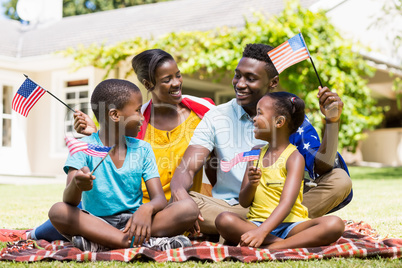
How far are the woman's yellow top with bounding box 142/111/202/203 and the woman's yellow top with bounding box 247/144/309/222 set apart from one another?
73cm

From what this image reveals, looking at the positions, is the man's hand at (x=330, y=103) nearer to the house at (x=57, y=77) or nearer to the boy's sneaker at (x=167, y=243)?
the boy's sneaker at (x=167, y=243)

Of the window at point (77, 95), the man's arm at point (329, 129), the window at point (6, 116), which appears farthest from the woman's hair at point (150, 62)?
the window at point (6, 116)

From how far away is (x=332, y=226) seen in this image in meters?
2.74

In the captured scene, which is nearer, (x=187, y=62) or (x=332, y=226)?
(x=332, y=226)

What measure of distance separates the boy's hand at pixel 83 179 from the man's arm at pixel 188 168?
2.41 feet

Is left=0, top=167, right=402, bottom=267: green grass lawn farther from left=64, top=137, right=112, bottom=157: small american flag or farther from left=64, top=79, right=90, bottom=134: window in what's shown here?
left=64, top=79, right=90, bottom=134: window

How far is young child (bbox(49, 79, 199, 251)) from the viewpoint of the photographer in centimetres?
273

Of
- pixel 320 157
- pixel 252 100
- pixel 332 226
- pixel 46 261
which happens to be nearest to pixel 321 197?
pixel 320 157

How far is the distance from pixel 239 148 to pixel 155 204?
81 cm

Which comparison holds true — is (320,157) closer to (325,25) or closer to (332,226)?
(332,226)

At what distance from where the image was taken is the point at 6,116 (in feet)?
40.6

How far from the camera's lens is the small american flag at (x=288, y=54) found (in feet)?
10.6

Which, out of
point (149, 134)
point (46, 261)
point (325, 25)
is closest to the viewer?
point (46, 261)

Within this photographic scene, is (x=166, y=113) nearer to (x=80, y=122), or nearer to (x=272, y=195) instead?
(x=80, y=122)
